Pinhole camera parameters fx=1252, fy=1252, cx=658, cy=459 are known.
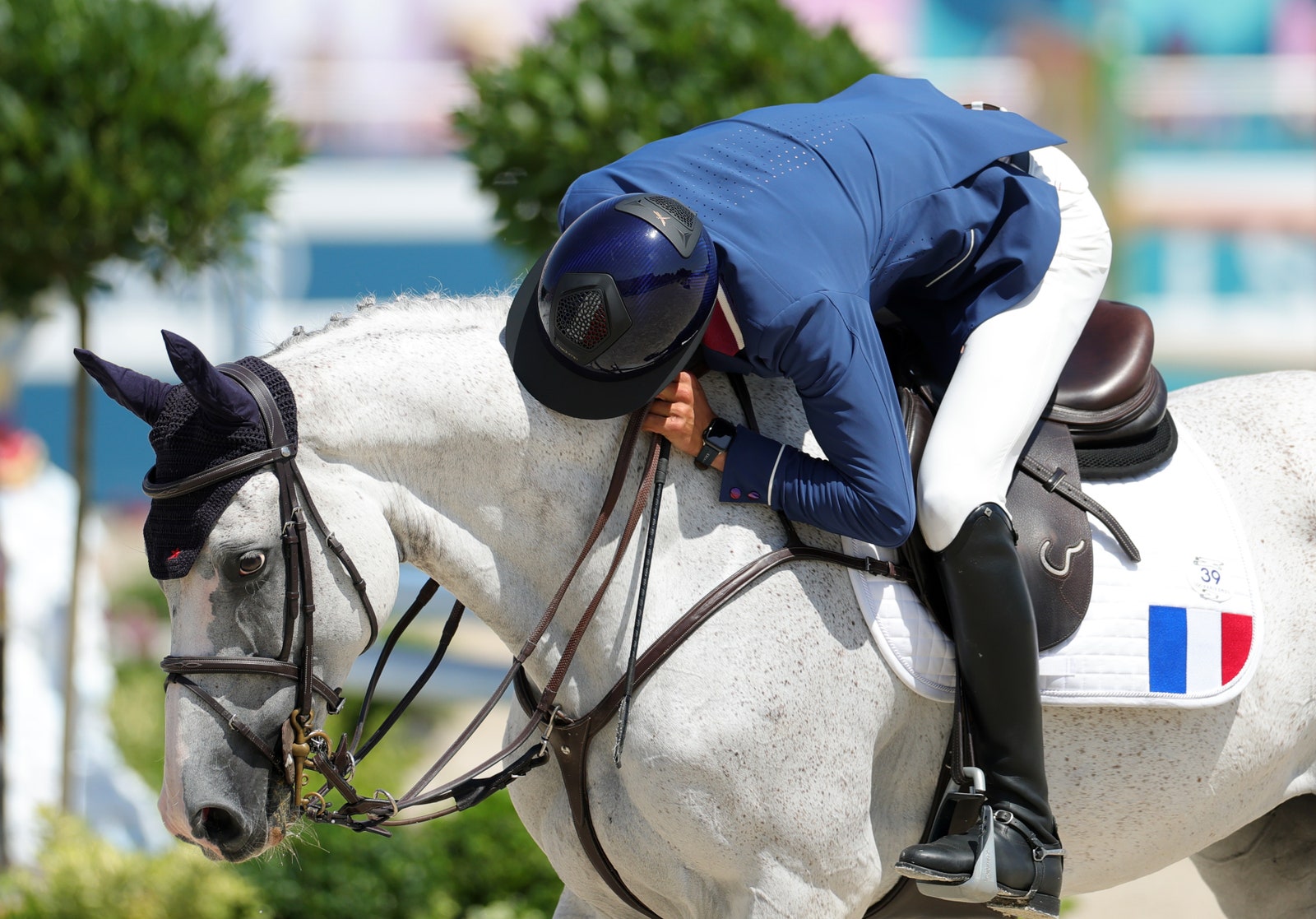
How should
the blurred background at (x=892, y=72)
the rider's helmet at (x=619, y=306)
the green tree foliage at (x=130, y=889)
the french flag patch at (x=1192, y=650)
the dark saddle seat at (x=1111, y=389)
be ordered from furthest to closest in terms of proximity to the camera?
the blurred background at (x=892, y=72), the green tree foliage at (x=130, y=889), the dark saddle seat at (x=1111, y=389), the french flag patch at (x=1192, y=650), the rider's helmet at (x=619, y=306)

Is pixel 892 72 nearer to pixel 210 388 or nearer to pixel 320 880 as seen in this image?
pixel 320 880

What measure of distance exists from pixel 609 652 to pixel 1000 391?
924mm

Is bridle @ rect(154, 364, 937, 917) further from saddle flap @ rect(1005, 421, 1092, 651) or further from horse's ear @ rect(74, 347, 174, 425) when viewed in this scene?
saddle flap @ rect(1005, 421, 1092, 651)

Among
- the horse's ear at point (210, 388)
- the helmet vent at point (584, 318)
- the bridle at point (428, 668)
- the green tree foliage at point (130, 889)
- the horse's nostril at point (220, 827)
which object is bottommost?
the green tree foliage at point (130, 889)

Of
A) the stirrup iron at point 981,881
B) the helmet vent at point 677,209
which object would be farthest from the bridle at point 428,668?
the stirrup iron at point 981,881

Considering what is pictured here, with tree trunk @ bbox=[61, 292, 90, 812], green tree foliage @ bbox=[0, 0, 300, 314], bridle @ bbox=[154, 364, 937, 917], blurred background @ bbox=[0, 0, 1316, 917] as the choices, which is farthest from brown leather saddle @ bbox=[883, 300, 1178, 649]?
blurred background @ bbox=[0, 0, 1316, 917]

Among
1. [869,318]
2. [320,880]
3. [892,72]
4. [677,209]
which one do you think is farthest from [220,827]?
[892,72]

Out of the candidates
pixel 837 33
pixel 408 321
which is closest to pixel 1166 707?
pixel 408 321

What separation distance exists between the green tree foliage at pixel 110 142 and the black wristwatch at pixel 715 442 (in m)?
3.49

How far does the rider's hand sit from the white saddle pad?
1.22 feet

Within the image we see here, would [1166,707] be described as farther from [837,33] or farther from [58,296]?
[58,296]

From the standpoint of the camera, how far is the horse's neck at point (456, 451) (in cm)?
233

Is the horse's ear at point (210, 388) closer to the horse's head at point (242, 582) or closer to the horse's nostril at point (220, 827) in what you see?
the horse's head at point (242, 582)

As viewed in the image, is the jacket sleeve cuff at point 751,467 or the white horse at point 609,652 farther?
the jacket sleeve cuff at point 751,467
